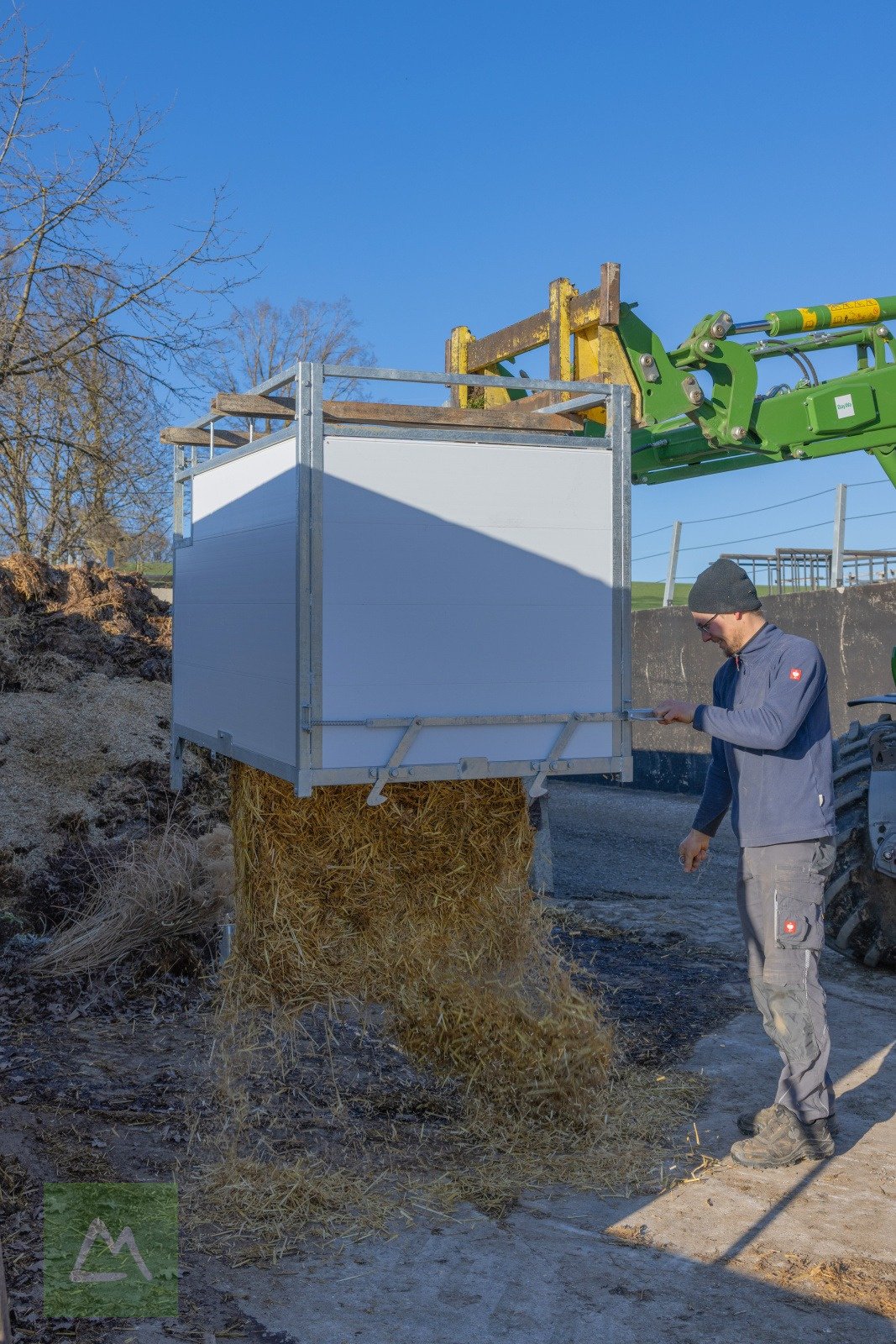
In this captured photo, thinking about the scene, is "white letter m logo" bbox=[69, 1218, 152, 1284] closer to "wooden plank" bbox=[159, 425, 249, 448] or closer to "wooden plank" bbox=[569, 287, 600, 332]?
"wooden plank" bbox=[159, 425, 249, 448]

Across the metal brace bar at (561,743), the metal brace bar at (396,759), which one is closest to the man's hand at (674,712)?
the metal brace bar at (561,743)

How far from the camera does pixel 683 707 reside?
14.5ft

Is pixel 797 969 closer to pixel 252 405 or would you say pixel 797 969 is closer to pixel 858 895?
pixel 858 895

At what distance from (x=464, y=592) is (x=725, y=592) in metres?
0.95

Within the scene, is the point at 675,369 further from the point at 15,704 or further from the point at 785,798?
the point at 15,704

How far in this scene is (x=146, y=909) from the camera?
251 inches

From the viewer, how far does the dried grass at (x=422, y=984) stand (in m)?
4.44

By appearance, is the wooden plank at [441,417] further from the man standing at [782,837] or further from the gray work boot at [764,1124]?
the gray work boot at [764,1124]

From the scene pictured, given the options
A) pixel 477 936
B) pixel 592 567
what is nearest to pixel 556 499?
pixel 592 567

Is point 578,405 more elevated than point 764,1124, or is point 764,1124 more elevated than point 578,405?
point 578,405

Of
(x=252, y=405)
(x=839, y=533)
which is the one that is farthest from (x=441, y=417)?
(x=839, y=533)

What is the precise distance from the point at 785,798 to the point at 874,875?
2.50 m

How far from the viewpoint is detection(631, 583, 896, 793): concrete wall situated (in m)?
11.5

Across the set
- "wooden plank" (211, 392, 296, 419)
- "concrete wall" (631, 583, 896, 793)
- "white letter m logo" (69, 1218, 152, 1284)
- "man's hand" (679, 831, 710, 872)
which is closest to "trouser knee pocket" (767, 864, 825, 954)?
"man's hand" (679, 831, 710, 872)
